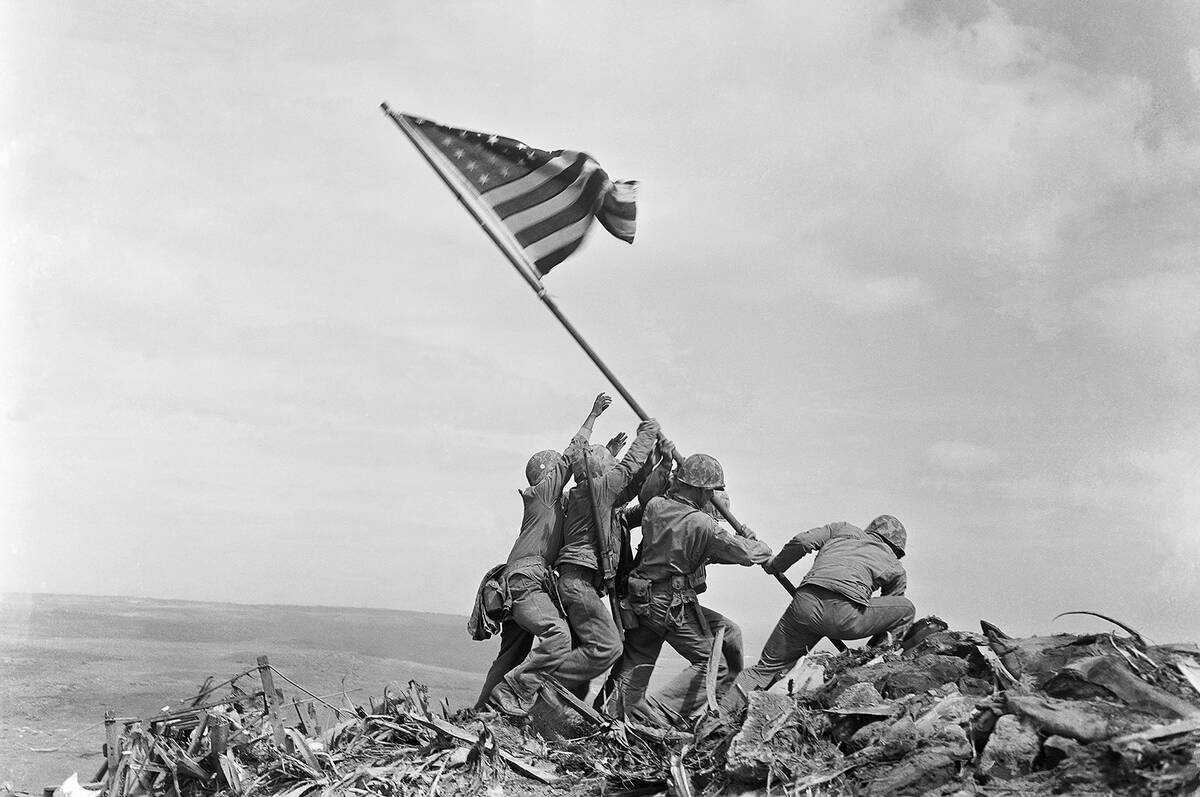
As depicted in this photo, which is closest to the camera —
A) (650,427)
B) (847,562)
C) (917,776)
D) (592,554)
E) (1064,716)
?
(1064,716)

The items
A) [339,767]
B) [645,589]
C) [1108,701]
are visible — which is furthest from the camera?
[645,589]

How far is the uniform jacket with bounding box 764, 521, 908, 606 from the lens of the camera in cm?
1015

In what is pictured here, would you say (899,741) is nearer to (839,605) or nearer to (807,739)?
(807,739)

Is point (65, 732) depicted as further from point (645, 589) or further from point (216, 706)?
point (645, 589)

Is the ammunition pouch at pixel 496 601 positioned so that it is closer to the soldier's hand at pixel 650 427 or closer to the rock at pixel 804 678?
the soldier's hand at pixel 650 427

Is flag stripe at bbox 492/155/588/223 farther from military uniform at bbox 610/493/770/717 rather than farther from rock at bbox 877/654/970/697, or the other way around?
rock at bbox 877/654/970/697

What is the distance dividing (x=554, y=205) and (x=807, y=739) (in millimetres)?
5951

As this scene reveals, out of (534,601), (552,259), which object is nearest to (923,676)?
(534,601)

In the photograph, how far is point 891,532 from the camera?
1082 centimetres

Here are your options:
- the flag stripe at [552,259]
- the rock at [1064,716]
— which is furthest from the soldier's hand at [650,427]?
the rock at [1064,716]

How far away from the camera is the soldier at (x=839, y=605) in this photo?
33.2 feet

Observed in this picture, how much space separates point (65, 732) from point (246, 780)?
8980 mm

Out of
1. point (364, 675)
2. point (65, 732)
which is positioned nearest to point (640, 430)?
point (65, 732)

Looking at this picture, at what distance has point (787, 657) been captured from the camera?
1023 cm
